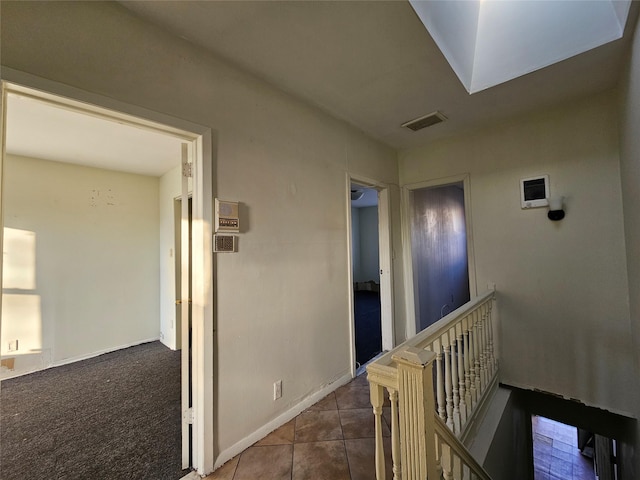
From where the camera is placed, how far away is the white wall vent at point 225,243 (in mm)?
1610

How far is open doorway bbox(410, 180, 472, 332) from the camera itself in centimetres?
346

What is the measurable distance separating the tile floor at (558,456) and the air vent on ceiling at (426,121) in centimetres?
517

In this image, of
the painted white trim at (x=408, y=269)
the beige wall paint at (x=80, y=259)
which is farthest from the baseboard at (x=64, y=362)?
the painted white trim at (x=408, y=269)

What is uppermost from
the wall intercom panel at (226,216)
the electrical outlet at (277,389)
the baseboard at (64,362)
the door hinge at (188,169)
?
the door hinge at (188,169)

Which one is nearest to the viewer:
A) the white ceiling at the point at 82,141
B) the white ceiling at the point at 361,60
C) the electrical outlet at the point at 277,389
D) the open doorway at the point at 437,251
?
the white ceiling at the point at 361,60

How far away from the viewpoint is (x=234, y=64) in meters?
1.75

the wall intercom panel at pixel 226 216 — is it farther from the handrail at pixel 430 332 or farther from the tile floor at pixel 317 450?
the tile floor at pixel 317 450

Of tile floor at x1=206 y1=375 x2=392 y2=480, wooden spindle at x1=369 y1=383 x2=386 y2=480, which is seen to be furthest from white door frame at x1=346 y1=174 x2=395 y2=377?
wooden spindle at x1=369 y1=383 x2=386 y2=480

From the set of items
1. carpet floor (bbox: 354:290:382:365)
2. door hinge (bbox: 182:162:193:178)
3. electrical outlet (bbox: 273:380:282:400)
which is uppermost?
door hinge (bbox: 182:162:193:178)

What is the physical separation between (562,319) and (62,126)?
15.9 feet

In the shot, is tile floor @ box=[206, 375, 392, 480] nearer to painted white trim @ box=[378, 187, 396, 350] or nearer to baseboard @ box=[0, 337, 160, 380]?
painted white trim @ box=[378, 187, 396, 350]

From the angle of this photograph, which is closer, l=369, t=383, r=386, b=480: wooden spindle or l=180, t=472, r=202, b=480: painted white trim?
l=369, t=383, r=386, b=480: wooden spindle

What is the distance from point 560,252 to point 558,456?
527 centimetres

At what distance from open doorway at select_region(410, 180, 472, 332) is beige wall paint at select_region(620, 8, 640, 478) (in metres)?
1.17
